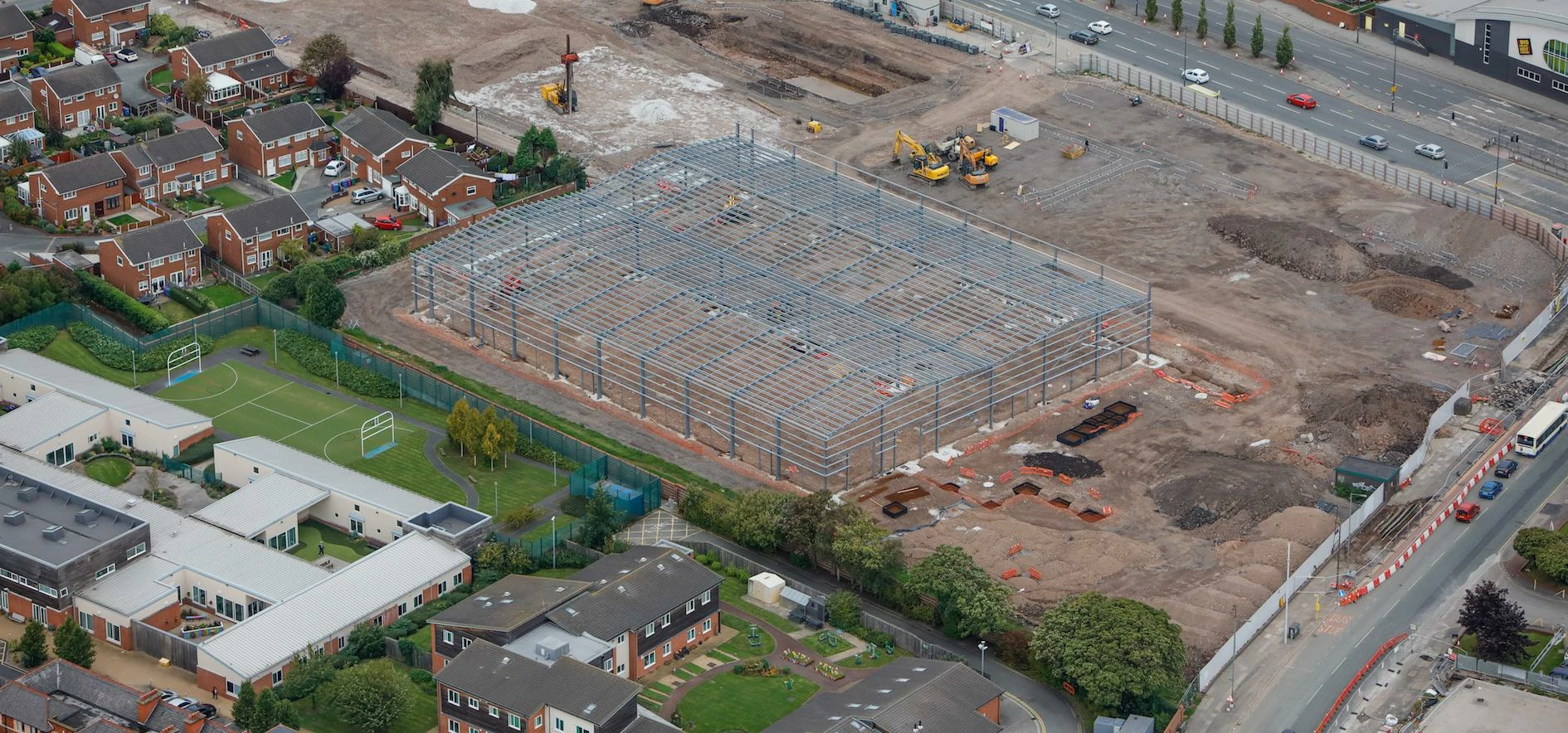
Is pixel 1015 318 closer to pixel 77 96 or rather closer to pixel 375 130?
pixel 375 130

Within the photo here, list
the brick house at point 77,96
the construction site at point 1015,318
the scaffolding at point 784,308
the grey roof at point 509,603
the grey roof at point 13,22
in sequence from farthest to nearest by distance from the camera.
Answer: the grey roof at point 13,22
the brick house at point 77,96
the scaffolding at point 784,308
the construction site at point 1015,318
the grey roof at point 509,603

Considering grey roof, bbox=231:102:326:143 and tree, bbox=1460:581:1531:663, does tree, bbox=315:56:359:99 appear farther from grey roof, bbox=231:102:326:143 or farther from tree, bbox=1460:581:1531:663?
tree, bbox=1460:581:1531:663

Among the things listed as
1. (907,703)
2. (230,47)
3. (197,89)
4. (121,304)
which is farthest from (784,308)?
(230,47)

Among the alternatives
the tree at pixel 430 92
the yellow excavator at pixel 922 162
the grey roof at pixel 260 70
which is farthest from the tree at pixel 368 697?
the grey roof at pixel 260 70

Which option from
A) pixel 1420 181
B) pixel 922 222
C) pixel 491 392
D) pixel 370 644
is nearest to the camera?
pixel 370 644

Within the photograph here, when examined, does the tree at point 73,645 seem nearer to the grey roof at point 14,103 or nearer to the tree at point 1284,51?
the grey roof at point 14,103

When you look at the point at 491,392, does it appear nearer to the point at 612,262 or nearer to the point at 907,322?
the point at 612,262

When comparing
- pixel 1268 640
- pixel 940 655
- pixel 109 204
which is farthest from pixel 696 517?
pixel 109 204
